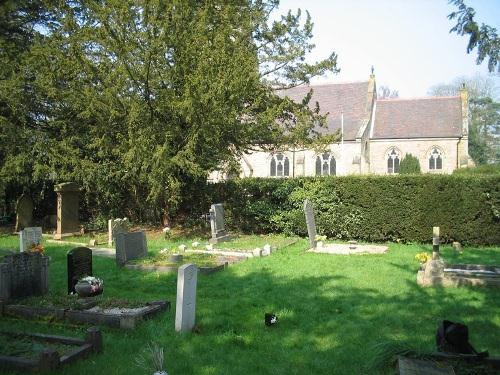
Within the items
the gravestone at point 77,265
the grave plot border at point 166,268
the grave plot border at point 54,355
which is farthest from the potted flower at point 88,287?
the grave plot border at point 166,268

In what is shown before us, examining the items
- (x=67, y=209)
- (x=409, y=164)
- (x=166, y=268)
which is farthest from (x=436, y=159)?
(x=166, y=268)

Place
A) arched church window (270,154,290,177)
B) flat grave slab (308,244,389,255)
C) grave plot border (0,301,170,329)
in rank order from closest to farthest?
1. grave plot border (0,301,170,329)
2. flat grave slab (308,244,389,255)
3. arched church window (270,154,290,177)

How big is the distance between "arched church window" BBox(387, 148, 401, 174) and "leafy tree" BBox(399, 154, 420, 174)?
1.43 meters

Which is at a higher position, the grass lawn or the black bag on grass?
the black bag on grass

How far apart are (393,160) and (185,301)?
41111 mm

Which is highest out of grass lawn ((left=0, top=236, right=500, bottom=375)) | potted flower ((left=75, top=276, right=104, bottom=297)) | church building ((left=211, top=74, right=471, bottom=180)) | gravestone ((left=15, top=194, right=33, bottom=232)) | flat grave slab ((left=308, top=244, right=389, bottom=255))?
church building ((left=211, top=74, right=471, bottom=180))

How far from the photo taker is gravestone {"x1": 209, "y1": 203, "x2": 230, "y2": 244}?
16.5 meters

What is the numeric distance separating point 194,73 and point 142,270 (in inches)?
270

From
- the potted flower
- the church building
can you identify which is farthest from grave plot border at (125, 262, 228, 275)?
the church building

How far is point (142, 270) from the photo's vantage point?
11250mm

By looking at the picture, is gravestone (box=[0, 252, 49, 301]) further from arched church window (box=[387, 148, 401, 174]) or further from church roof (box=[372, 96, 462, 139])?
arched church window (box=[387, 148, 401, 174])

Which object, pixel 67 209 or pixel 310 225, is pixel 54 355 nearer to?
pixel 310 225

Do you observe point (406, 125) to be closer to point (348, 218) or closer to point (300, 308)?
point (348, 218)

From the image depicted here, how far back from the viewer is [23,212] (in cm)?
1997
